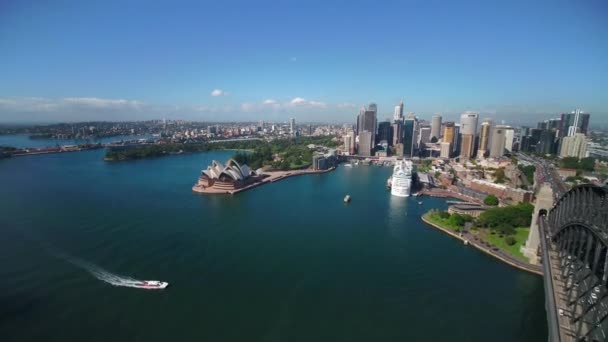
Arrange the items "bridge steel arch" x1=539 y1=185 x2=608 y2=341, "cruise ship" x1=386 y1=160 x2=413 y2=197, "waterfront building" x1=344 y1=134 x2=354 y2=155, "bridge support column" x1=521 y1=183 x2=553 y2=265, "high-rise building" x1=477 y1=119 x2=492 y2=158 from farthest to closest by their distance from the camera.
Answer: "waterfront building" x1=344 y1=134 x2=354 y2=155
"high-rise building" x1=477 y1=119 x2=492 y2=158
"cruise ship" x1=386 y1=160 x2=413 y2=197
"bridge support column" x1=521 y1=183 x2=553 y2=265
"bridge steel arch" x1=539 y1=185 x2=608 y2=341

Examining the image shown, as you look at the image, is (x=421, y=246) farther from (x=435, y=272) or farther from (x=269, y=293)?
(x=269, y=293)

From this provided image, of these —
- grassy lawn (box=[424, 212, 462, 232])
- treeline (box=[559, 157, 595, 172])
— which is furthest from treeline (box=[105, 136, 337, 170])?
treeline (box=[559, 157, 595, 172])

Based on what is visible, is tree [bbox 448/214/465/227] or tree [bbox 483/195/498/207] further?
tree [bbox 483/195/498/207]

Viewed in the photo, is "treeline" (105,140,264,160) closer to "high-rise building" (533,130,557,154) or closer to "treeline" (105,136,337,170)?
"treeline" (105,136,337,170)

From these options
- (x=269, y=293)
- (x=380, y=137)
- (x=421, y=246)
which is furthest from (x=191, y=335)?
(x=380, y=137)

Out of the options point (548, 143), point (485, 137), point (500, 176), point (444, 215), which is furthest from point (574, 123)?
point (444, 215)

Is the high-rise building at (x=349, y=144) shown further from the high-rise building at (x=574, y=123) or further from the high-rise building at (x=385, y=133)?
the high-rise building at (x=574, y=123)
